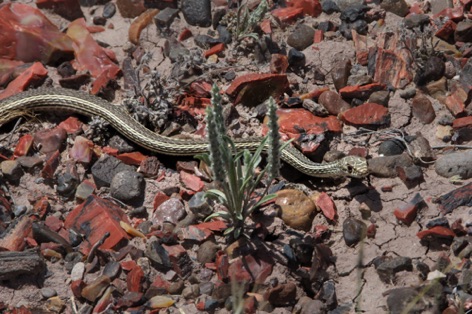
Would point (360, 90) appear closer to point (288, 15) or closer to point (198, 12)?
point (288, 15)

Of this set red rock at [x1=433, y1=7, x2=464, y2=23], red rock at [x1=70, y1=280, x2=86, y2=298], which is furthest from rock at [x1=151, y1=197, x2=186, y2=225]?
red rock at [x1=433, y1=7, x2=464, y2=23]

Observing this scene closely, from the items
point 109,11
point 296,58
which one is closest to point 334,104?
point 296,58

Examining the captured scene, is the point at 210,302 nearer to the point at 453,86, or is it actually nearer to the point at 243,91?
the point at 243,91

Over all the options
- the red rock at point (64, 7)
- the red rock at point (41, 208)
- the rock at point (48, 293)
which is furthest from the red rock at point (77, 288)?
the red rock at point (64, 7)

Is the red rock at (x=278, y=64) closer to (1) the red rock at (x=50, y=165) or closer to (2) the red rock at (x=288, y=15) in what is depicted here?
(2) the red rock at (x=288, y=15)

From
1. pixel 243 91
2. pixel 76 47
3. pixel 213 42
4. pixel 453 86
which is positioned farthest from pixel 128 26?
pixel 453 86
